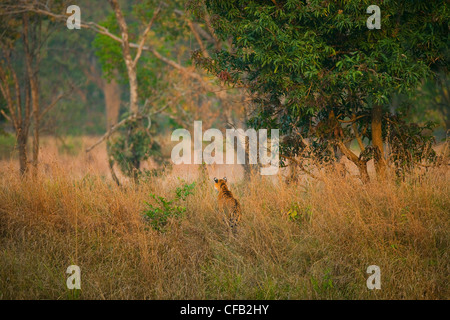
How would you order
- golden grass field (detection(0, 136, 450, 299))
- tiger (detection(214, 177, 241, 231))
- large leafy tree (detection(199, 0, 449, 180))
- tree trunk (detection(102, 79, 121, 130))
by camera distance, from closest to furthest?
golden grass field (detection(0, 136, 450, 299)), tiger (detection(214, 177, 241, 231)), large leafy tree (detection(199, 0, 449, 180)), tree trunk (detection(102, 79, 121, 130))

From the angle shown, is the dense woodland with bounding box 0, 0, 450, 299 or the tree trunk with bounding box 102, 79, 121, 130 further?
the tree trunk with bounding box 102, 79, 121, 130

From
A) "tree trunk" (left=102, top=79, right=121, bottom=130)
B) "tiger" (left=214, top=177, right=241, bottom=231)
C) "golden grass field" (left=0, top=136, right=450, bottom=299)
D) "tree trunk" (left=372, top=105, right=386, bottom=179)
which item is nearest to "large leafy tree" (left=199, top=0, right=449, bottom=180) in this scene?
"tree trunk" (left=372, top=105, right=386, bottom=179)

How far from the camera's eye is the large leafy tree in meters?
6.04

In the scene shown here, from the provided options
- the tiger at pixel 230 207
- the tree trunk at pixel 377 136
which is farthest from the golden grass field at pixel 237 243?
the tree trunk at pixel 377 136

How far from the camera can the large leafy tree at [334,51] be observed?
6.04 metres

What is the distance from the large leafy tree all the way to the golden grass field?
3.56ft

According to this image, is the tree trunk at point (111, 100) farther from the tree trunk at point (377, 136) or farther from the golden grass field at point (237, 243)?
the tree trunk at point (377, 136)

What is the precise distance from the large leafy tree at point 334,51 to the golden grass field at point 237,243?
3.56 feet

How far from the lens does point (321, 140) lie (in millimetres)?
7285

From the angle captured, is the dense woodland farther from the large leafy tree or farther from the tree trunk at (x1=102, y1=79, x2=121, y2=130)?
the tree trunk at (x1=102, y1=79, x2=121, y2=130)

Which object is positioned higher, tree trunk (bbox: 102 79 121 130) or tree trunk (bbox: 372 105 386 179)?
tree trunk (bbox: 102 79 121 130)

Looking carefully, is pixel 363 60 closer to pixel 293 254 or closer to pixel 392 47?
pixel 392 47

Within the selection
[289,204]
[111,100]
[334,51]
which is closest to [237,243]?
[289,204]

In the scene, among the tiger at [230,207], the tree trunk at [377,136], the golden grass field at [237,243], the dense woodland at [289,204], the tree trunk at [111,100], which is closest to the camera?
the golden grass field at [237,243]
